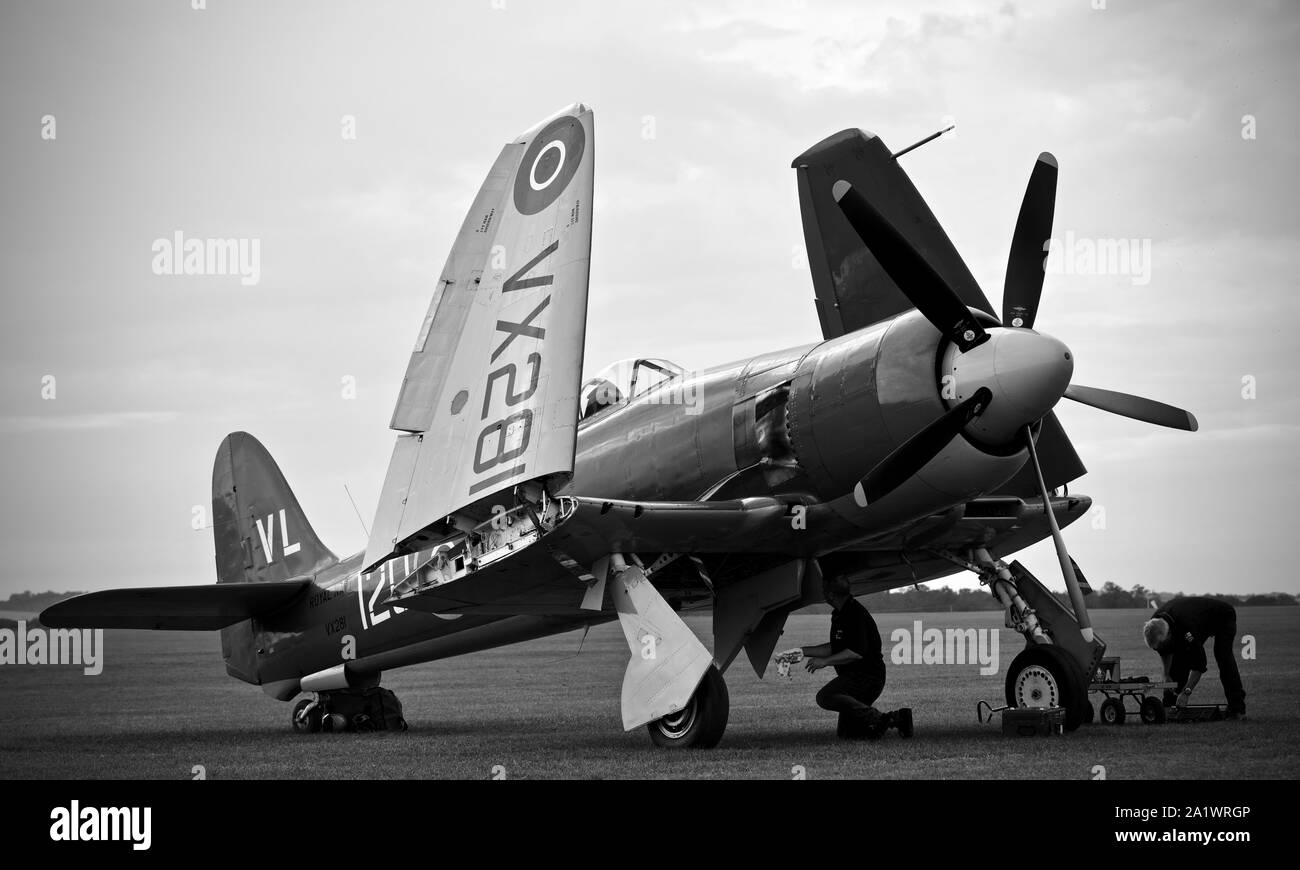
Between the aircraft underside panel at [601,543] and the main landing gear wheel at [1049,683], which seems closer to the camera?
the aircraft underside panel at [601,543]

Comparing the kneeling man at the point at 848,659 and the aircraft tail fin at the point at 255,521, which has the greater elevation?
the aircraft tail fin at the point at 255,521

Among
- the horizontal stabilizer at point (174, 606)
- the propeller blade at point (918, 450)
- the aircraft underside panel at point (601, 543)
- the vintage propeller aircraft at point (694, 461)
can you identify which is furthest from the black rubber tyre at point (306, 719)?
the propeller blade at point (918, 450)

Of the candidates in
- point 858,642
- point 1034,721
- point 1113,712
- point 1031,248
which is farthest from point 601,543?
point 1113,712

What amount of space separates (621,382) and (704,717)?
3.95 meters

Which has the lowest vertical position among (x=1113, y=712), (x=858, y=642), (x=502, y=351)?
(x=1113, y=712)

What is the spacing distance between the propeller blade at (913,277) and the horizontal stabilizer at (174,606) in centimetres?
824

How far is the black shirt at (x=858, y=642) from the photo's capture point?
493 inches

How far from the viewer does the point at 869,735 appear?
38.5ft

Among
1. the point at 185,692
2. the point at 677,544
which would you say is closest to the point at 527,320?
the point at 677,544

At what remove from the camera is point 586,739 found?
41.3ft

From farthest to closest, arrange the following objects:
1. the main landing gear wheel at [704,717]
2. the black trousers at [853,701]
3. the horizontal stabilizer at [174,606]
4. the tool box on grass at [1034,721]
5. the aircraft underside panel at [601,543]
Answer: the horizontal stabilizer at [174,606] → the black trousers at [853,701] → the tool box on grass at [1034,721] → the main landing gear wheel at [704,717] → the aircraft underside panel at [601,543]

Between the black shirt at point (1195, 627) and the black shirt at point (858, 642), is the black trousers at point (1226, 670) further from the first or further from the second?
the black shirt at point (858, 642)

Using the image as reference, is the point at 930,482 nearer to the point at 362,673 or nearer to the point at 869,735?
the point at 869,735

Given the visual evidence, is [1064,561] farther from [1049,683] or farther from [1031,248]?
[1031,248]
